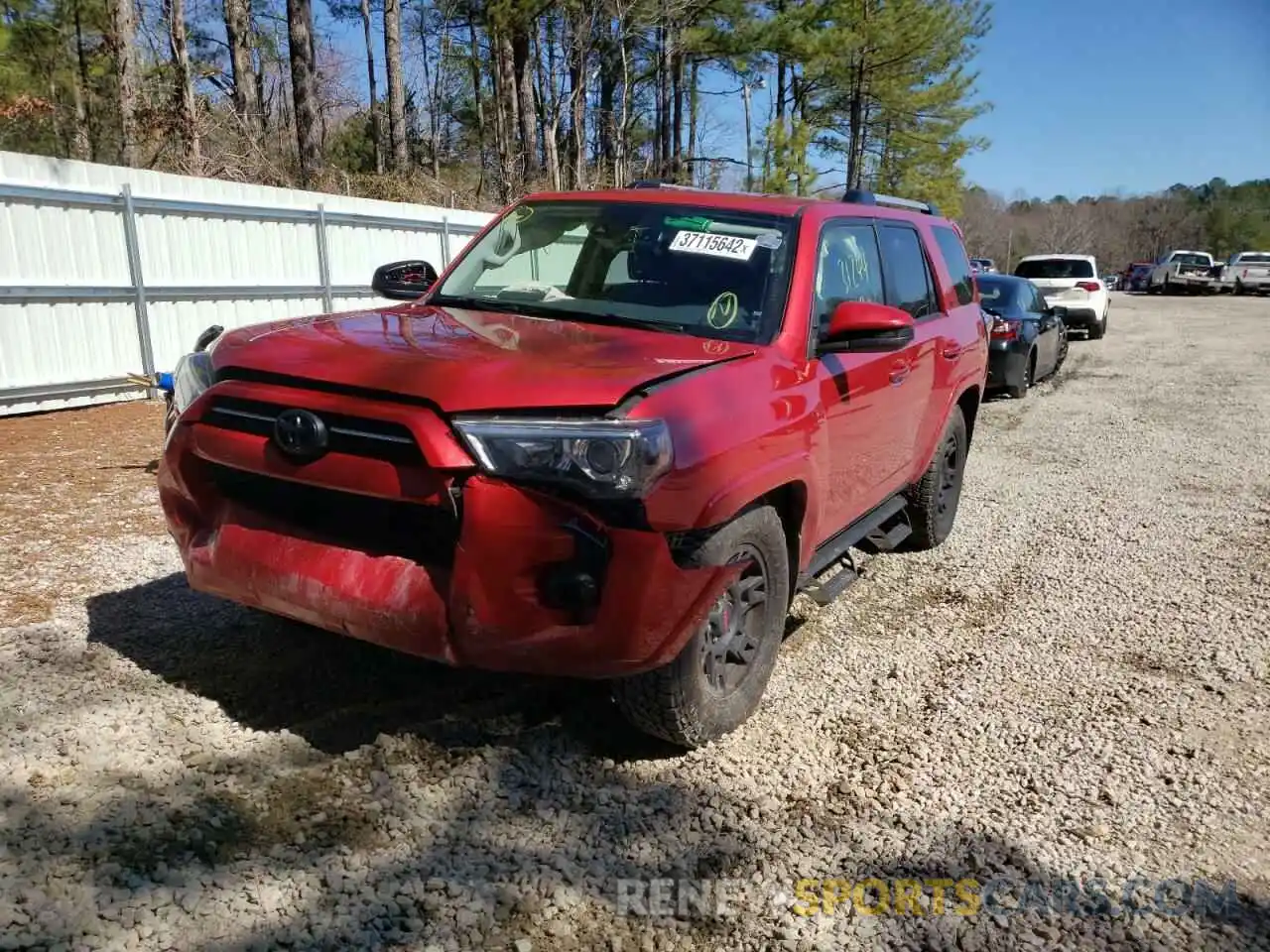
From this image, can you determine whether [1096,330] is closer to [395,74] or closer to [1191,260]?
[395,74]

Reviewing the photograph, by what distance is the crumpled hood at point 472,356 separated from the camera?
2.60 meters

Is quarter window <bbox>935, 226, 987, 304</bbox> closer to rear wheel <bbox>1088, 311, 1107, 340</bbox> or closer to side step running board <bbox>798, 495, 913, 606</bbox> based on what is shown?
side step running board <bbox>798, 495, 913, 606</bbox>

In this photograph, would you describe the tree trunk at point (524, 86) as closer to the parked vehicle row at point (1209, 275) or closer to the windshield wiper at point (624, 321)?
the windshield wiper at point (624, 321)

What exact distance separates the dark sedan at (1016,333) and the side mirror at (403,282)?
880 cm

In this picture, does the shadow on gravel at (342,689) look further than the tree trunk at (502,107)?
No

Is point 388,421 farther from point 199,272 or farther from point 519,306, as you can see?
point 199,272

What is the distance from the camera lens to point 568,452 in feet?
8.24

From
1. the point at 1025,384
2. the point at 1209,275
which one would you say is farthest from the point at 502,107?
the point at 1209,275

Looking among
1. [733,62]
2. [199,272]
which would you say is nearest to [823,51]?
[733,62]

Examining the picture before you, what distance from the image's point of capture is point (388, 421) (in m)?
2.60

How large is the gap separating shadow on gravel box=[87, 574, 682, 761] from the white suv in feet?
61.8

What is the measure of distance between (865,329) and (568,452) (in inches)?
57.6

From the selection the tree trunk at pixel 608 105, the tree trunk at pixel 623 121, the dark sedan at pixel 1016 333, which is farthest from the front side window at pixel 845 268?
the tree trunk at pixel 608 105

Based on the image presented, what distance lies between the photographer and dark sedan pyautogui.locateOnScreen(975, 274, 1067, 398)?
11977mm
